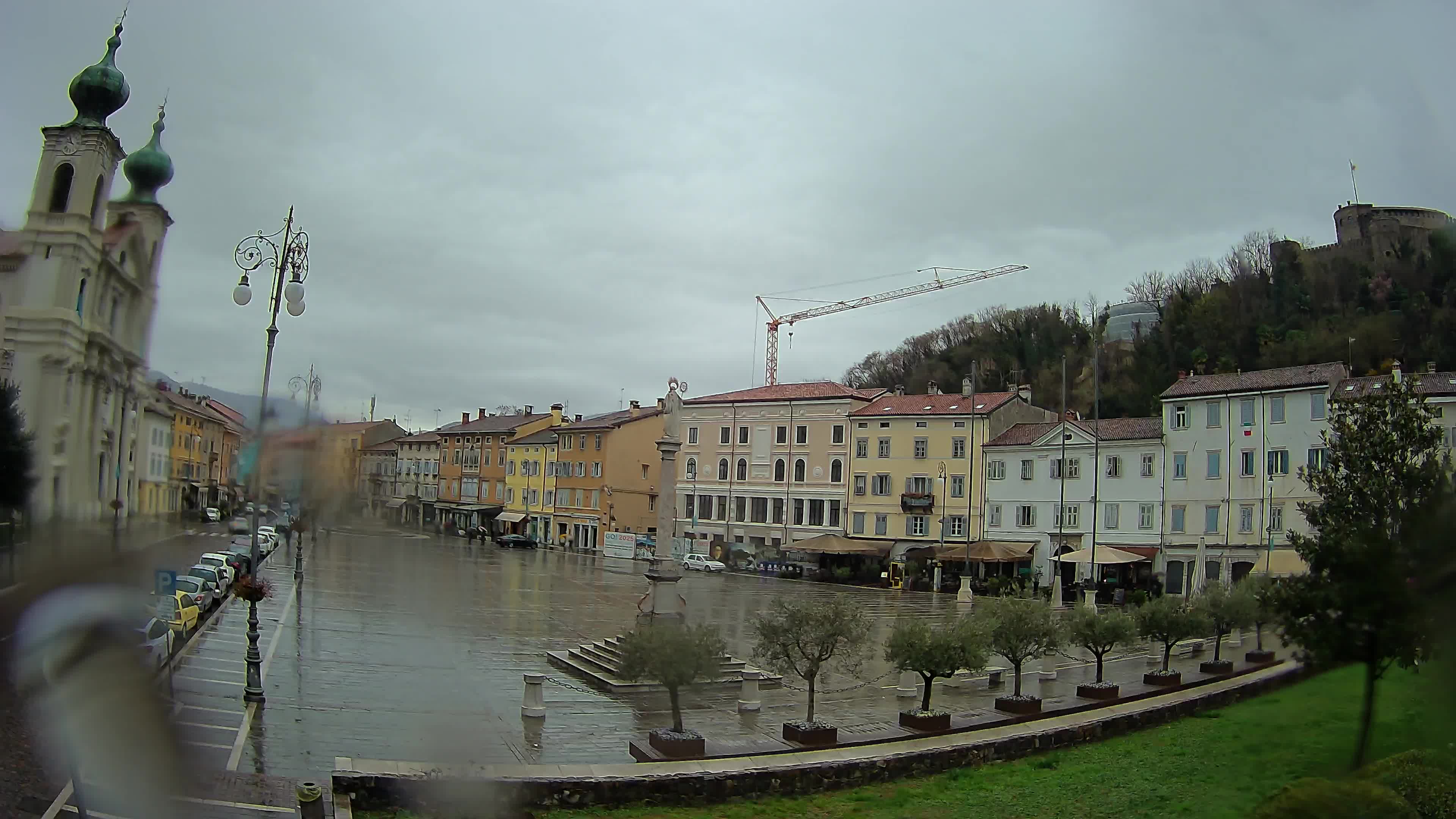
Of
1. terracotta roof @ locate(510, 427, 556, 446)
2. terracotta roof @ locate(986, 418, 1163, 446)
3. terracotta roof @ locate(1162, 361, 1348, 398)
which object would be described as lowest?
terracotta roof @ locate(510, 427, 556, 446)

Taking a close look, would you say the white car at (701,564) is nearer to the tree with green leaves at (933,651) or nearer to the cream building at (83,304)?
the tree with green leaves at (933,651)

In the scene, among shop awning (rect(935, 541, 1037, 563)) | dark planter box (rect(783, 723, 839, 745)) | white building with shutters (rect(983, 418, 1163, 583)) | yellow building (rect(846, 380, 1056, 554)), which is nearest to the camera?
dark planter box (rect(783, 723, 839, 745))

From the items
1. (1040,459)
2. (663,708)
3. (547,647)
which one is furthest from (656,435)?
(663,708)

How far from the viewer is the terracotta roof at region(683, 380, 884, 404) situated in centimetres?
6138

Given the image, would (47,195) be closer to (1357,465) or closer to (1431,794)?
(1431,794)

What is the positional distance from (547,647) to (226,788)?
47.7 feet

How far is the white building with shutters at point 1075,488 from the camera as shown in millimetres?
46688

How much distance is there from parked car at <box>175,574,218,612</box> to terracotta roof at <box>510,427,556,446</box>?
37954mm

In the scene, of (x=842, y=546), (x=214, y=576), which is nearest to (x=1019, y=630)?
(x=214, y=576)

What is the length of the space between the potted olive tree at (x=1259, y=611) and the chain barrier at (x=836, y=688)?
713 cm

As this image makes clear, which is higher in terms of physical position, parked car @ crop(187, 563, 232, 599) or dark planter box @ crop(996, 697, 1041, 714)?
parked car @ crop(187, 563, 232, 599)

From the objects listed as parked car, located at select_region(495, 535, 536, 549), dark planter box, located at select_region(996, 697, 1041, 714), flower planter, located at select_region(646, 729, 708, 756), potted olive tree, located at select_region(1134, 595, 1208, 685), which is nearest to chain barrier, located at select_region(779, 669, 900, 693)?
dark planter box, located at select_region(996, 697, 1041, 714)

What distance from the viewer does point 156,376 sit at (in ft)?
13.1

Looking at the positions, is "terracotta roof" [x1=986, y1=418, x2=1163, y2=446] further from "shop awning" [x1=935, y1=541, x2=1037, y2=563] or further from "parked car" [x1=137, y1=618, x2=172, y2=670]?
"parked car" [x1=137, y1=618, x2=172, y2=670]
